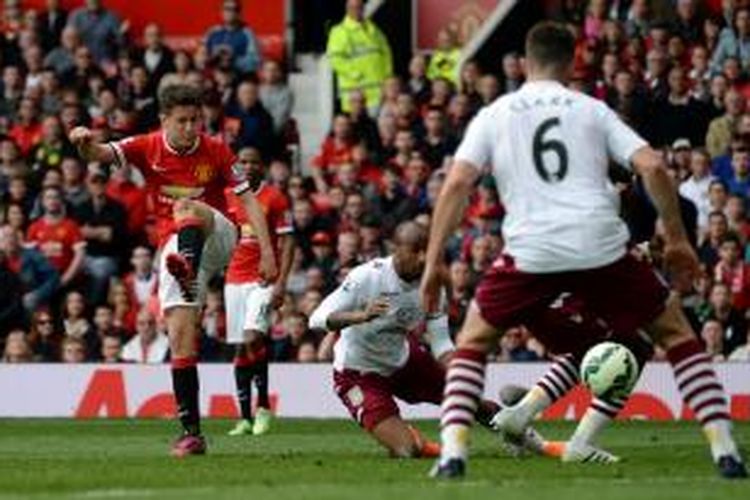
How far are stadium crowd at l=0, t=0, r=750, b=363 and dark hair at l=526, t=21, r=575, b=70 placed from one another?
36.5 feet

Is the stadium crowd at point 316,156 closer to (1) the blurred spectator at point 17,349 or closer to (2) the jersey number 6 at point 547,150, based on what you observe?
(1) the blurred spectator at point 17,349

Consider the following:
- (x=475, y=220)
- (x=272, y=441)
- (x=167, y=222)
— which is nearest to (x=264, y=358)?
(x=272, y=441)

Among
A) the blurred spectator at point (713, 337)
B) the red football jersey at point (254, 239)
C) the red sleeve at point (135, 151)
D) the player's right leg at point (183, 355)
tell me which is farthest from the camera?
the blurred spectator at point (713, 337)

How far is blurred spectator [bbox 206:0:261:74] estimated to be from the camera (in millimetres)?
29812

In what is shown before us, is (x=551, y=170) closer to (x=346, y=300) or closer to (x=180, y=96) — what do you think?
(x=346, y=300)

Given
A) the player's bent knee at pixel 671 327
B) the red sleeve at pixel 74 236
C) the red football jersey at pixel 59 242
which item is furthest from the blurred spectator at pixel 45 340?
the player's bent knee at pixel 671 327

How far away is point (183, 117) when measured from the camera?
16797mm

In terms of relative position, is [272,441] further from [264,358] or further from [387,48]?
[387,48]

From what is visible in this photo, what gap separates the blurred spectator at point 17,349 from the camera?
83.0 ft

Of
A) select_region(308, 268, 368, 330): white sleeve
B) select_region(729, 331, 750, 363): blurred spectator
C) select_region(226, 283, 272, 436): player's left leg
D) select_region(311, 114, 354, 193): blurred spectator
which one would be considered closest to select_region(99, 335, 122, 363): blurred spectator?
select_region(311, 114, 354, 193): blurred spectator

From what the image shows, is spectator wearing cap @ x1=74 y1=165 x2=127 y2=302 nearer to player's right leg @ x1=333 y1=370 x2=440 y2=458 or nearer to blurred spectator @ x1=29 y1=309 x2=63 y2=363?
blurred spectator @ x1=29 y1=309 x2=63 y2=363

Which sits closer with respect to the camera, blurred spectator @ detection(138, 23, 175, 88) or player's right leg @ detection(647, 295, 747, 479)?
player's right leg @ detection(647, 295, 747, 479)

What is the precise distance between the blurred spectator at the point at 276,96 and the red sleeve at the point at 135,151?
1210 cm

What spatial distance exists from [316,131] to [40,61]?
3238mm
